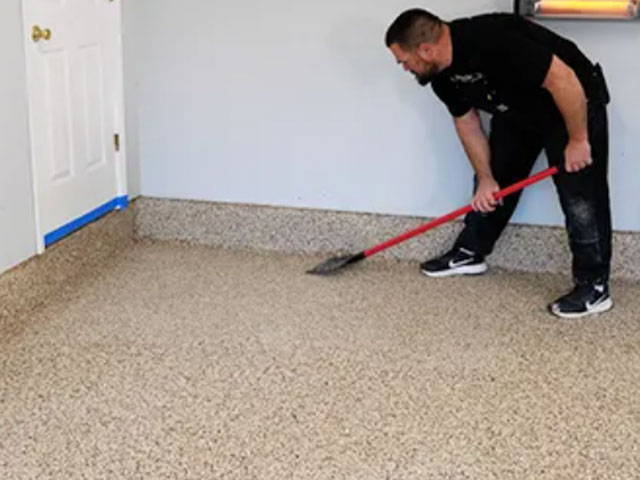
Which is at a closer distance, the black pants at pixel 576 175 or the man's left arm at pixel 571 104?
the man's left arm at pixel 571 104

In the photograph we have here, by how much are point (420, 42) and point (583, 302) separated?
109cm

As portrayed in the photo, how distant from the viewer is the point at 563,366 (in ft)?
9.42

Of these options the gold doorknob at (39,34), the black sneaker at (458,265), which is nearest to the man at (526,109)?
the black sneaker at (458,265)

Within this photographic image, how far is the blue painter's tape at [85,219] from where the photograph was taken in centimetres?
339

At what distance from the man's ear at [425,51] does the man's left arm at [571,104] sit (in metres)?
0.38

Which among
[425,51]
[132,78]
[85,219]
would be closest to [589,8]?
[425,51]

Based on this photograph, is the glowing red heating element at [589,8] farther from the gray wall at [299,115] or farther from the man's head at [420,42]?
the man's head at [420,42]

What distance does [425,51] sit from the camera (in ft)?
9.93

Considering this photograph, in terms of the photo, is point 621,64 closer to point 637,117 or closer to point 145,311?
point 637,117

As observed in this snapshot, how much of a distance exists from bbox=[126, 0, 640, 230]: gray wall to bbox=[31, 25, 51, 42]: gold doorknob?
0.68 m

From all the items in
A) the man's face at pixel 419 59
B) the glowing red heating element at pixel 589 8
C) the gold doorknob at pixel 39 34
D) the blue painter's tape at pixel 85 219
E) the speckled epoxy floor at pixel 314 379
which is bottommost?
the speckled epoxy floor at pixel 314 379

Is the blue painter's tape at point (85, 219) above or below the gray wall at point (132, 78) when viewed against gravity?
below

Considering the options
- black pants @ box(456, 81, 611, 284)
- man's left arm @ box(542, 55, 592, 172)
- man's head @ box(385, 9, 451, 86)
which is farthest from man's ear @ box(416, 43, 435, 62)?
black pants @ box(456, 81, 611, 284)

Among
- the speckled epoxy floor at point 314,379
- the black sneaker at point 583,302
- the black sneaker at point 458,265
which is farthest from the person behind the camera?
the black sneaker at point 458,265
